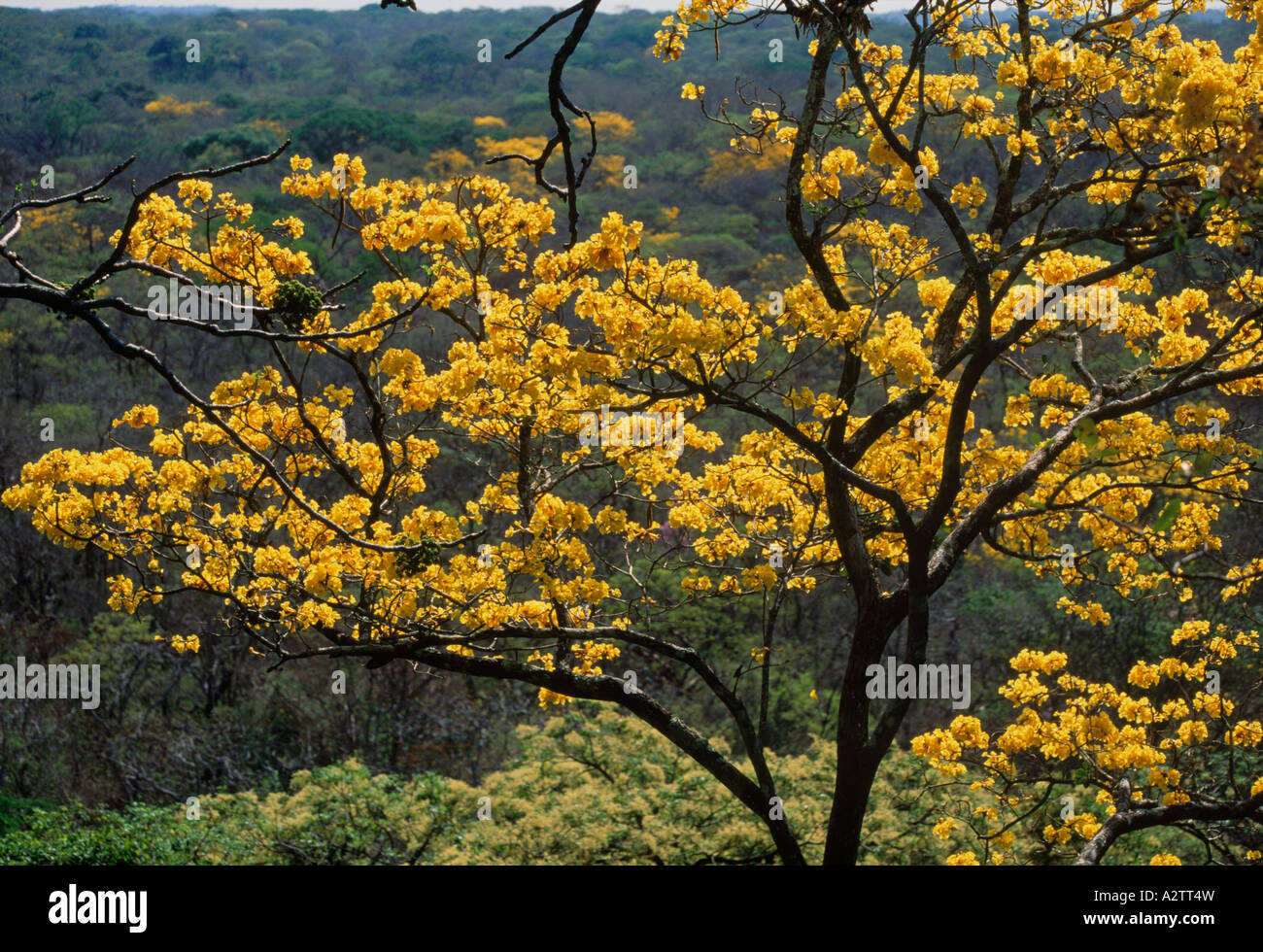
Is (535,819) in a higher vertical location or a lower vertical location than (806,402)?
lower

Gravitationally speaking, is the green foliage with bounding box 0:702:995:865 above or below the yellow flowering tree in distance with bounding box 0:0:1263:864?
below

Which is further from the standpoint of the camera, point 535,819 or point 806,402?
point 535,819

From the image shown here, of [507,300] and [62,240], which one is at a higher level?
[62,240]

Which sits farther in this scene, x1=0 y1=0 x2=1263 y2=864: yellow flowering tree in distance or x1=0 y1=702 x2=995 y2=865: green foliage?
x1=0 y1=702 x2=995 y2=865: green foliage

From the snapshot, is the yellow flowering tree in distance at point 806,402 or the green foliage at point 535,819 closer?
the yellow flowering tree in distance at point 806,402

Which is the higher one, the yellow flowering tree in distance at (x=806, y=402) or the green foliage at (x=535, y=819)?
the yellow flowering tree in distance at (x=806, y=402)
